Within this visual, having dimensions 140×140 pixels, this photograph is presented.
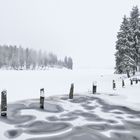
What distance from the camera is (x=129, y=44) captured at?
4441cm

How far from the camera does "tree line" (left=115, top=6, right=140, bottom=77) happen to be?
43281mm

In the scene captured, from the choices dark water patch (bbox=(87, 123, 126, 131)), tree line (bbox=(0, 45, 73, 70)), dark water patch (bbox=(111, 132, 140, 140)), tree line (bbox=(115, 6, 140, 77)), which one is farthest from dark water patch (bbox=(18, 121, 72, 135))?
tree line (bbox=(0, 45, 73, 70))

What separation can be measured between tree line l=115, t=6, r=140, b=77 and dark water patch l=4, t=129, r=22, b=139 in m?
38.2

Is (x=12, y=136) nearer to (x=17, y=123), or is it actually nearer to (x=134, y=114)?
(x=17, y=123)

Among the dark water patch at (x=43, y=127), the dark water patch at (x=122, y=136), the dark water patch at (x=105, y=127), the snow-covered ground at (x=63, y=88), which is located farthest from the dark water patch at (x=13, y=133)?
the snow-covered ground at (x=63, y=88)

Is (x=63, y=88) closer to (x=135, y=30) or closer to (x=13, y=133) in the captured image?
(x=13, y=133)

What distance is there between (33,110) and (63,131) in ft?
10.8

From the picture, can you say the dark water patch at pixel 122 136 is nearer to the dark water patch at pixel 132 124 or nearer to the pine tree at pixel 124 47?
the dark water patch at pixel 132 124

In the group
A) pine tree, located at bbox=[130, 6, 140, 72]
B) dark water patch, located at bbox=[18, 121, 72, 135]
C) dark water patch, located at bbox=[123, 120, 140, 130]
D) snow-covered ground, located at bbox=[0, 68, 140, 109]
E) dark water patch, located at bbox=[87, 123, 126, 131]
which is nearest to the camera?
dark water patch, located at bbox=[18, 121, 72, 135]

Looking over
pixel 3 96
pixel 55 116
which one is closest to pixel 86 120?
pixel 55 116

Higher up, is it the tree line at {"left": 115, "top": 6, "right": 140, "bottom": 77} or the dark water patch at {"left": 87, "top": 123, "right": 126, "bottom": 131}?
the tree line at {"left": 115, "top": 6, "right": 140, "bottom": 77}

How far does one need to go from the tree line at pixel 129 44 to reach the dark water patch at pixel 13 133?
38.2 m

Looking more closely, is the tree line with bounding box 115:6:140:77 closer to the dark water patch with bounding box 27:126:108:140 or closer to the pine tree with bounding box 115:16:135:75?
the pine tree with bounding box 115:16:135:75

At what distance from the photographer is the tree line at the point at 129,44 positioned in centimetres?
4328
